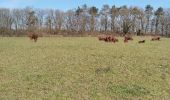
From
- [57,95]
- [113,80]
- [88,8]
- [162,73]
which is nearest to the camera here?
[57,95]

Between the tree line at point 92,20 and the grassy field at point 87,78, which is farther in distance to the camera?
the tree line at point 92,20

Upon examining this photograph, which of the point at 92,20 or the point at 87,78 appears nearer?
the point at 87,78

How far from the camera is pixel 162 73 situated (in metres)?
12.7

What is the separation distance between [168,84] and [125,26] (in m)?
82.8

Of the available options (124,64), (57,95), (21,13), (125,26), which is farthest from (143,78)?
(21,13)

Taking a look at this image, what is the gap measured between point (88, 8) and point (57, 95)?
3780 inches

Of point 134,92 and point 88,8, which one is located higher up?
point 88,8

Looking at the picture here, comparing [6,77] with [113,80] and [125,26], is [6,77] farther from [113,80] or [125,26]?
[125,26]

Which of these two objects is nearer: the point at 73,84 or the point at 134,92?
the point at 134,92

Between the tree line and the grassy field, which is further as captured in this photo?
the tree line

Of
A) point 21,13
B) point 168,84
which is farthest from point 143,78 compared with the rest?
point 21,13

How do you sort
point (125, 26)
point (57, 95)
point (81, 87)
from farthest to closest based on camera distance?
point (125, 26) < point (81, 87) < point (57, 95)

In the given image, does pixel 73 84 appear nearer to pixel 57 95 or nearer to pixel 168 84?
pixel 57 95

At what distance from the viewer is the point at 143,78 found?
39.8 feet
